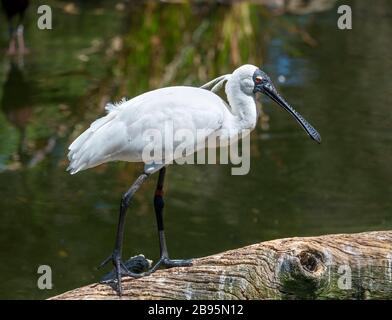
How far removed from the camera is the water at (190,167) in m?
8.90

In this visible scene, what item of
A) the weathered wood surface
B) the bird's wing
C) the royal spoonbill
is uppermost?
the royal spoonbill

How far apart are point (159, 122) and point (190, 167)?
15.2 ft

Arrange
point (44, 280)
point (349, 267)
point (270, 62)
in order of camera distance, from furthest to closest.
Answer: point (270, 62) → point (44, 280) → point (349, 267)

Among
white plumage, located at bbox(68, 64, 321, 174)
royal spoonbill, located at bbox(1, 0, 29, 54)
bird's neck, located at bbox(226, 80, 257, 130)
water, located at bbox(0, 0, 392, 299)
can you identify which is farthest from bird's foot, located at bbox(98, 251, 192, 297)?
royal spoonbill, located at bbox(1, 0, 29, 54)

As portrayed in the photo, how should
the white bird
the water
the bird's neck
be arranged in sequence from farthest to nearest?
the water < the bird's neck < the white bird

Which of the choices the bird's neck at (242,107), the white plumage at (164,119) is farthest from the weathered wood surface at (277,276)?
the bird's neck at (242,107)

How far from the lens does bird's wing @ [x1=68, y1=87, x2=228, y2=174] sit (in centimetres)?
590

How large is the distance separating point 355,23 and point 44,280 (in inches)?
403

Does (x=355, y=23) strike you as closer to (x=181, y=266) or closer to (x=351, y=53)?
(x=351, y=53)

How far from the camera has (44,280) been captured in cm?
793

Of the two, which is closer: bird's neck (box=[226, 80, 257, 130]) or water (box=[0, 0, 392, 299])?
bird's neck (box=[226, 80, 257, 130])

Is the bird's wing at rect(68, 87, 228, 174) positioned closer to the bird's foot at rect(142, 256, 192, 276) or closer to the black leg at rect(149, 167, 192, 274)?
the black leg at rect(149, 167, 192, 274)

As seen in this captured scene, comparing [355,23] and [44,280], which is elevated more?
[355,23]

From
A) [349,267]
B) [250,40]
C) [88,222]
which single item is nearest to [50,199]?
[88,222]
